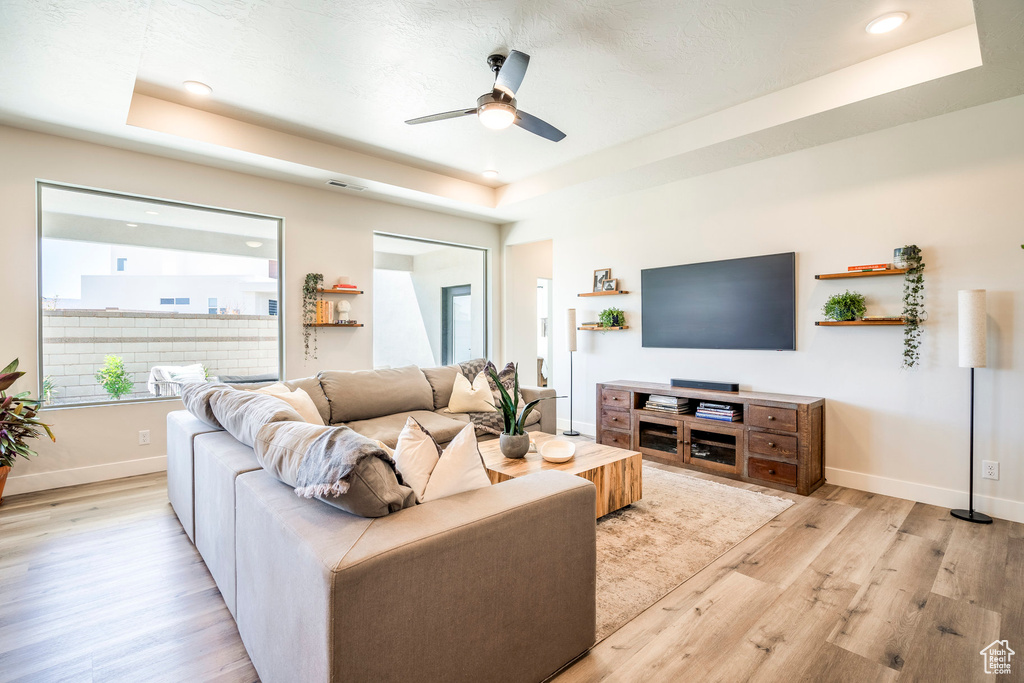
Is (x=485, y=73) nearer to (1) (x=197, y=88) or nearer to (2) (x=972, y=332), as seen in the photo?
(1) (x=197, y=88)

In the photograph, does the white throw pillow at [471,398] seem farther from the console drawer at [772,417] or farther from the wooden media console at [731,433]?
the console drawer at [772,417]

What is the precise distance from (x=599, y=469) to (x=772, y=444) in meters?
1.60

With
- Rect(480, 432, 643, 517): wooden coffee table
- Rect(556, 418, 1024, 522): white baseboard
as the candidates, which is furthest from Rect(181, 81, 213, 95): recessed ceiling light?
Rect(556, 418, 1024, 522): white baseboard

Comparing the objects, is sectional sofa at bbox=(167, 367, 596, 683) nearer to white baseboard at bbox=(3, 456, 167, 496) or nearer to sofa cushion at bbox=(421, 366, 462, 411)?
sofa cushion at bbox=(421, 366, 462, 411)

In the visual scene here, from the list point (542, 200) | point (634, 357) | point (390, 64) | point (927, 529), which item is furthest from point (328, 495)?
point (542, 200)

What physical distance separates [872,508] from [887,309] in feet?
4.53

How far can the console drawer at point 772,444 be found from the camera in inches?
135

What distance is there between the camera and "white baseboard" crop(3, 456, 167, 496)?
332cm

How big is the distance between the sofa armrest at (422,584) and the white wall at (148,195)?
296cm

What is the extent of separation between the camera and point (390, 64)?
291cm

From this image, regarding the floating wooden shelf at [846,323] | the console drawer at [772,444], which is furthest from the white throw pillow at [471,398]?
the floating wooden shelf at [846,323]

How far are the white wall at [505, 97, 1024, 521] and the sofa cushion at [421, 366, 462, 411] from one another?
2.20 meters

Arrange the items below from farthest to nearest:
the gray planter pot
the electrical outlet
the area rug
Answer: the electrical outlet → the gray planter pot → the area rug

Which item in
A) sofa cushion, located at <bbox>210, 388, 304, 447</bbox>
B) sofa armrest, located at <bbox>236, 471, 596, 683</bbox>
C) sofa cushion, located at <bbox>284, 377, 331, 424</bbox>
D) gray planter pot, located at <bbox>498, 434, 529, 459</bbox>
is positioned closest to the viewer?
sofa armrest, located at <bbox>236, 471, 596, 683</bbox>
